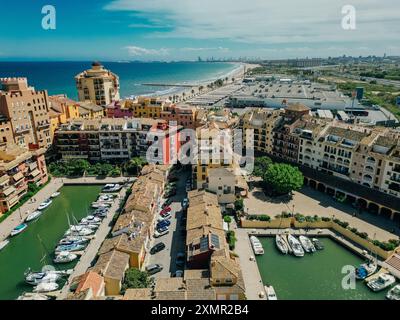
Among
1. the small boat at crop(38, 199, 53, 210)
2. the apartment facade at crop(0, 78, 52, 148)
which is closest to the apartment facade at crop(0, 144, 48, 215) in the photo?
the small boat at crop(38, 199, 53, 210)

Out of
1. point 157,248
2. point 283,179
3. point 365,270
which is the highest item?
point 283,179

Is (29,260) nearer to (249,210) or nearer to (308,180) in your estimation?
(249,210)

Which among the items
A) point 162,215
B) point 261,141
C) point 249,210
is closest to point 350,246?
point 249,210

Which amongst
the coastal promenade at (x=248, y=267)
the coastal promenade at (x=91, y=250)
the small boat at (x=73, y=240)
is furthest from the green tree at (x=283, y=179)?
the small boat at (x=73, y=240)

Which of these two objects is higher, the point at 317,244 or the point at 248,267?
the point at 317,244

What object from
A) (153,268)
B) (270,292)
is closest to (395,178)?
(270,292)

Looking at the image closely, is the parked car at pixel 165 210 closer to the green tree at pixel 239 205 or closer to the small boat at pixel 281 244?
the green tree at pixel 239 205

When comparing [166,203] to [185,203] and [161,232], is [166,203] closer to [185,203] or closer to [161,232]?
[185,203]
